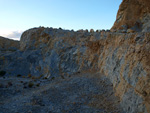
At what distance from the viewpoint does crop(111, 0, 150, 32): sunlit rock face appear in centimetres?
1322

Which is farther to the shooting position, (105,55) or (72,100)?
(105,55)

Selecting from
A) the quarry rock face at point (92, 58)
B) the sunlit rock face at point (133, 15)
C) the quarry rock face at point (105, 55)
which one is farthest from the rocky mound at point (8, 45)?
the sunlit rock face at point (133, 15)

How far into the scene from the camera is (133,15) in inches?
567

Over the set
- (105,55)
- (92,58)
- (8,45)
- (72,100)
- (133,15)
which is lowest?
(72,100)

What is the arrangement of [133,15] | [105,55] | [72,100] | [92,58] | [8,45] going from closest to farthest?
[72,100] → [105,55] → [133,15] → [92,58] → [8,45]

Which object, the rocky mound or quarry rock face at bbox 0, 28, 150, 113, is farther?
the rocky mound

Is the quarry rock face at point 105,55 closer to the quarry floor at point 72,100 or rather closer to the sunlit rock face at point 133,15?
the sunlit rock face at point 133,15

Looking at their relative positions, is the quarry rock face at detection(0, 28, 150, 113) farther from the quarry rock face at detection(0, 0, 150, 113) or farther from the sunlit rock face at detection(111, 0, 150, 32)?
the sunlit rock face at detection(111, 0, 150, 32)

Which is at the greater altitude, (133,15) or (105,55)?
(133,15)

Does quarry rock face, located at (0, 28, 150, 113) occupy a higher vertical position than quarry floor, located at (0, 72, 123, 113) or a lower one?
higher

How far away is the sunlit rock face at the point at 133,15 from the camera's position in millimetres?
13219

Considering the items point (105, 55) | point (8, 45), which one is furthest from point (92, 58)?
point (8, 45)

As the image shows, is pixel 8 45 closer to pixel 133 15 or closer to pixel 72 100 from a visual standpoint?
pixel 133 15

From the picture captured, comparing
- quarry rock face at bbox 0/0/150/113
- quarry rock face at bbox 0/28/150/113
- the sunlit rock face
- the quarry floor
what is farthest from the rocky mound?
the sunlit rock face
